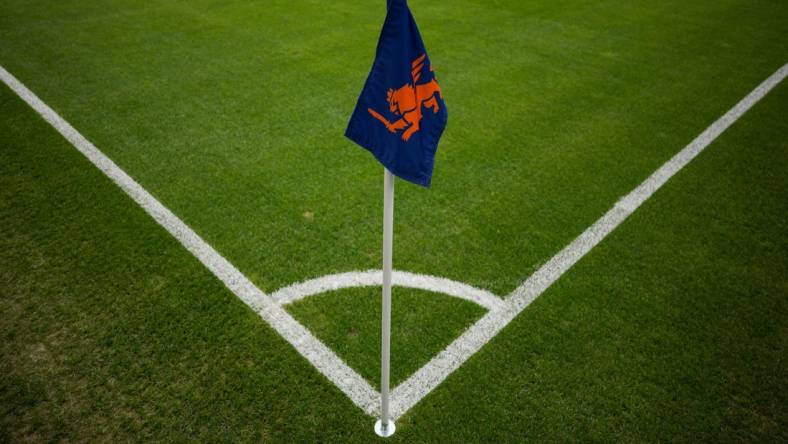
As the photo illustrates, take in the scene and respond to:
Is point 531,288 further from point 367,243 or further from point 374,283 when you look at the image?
point 367,243

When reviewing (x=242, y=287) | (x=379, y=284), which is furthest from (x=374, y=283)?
(x=242, y=287)

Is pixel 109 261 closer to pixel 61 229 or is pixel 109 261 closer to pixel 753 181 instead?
pixel 61 229

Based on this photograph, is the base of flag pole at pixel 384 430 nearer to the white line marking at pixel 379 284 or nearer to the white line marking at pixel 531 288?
the white line marking at pixel 531 288

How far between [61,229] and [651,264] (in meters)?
4.27

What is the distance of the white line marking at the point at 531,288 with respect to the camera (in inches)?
110

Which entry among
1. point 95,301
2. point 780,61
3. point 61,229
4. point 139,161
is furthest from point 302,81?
point 780,61

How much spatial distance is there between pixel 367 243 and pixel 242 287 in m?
0.93

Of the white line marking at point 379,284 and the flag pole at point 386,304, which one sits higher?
the flag pole at point 386,304

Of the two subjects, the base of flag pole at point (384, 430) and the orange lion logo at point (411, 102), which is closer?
the orange lion logo at point (411, 102)

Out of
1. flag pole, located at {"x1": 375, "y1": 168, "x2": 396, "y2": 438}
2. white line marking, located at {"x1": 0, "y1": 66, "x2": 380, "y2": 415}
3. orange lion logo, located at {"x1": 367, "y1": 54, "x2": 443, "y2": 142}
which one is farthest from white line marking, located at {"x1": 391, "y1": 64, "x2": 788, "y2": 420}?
orange lion logo, located at {"x1": 367, "y1": 54, "x2": 443, "y2": 142}

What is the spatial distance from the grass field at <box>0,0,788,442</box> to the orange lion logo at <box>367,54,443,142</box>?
5.03ft

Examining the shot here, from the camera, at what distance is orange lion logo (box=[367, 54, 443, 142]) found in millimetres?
1887

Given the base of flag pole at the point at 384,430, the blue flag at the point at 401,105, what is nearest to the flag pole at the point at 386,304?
the base of flag pole at the point at 384,430

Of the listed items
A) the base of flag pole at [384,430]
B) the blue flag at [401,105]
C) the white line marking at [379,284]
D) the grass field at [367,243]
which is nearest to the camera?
the blue flag at [401,105]
